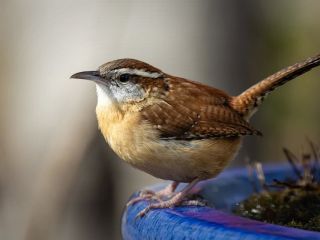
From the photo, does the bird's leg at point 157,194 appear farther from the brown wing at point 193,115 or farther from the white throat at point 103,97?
the white throat at point 103,97

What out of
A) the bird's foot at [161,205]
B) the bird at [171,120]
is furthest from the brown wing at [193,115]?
the bird's foot at [161,205]

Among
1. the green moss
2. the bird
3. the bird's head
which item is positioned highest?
the bird's head

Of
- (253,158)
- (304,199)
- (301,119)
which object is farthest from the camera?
(301,119)

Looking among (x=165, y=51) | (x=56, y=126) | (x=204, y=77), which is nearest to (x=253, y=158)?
(x=204, y=77)

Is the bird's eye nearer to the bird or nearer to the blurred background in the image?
the bird

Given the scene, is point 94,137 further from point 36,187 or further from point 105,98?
point 105,98

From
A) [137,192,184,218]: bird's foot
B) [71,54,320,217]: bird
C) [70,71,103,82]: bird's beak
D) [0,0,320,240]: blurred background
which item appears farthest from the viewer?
[0,0,320,240]: blurred background

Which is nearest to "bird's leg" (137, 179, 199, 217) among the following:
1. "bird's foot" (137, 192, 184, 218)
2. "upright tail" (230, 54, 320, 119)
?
"bird's foot" (137, 192, 184, 218)
